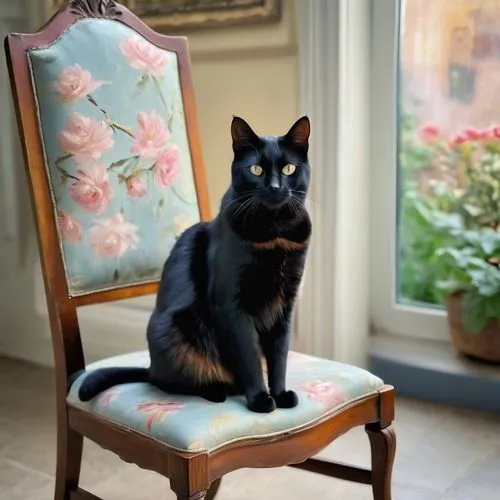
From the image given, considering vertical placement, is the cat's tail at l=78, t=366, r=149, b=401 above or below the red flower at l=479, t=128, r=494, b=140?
below

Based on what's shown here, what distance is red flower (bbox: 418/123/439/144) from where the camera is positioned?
82.4 inches

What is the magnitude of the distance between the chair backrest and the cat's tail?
77 mm

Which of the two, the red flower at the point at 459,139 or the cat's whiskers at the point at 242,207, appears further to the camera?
the red flower at the point at 459,139

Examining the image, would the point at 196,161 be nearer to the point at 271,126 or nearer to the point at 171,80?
the point at 171,80

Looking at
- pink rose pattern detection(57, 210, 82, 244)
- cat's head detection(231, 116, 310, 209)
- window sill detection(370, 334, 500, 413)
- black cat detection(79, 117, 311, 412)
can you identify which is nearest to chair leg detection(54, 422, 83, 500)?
black cat detection(79, 117, 311, 412)

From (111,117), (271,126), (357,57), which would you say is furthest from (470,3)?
(111,117)

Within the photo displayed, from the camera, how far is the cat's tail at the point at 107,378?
1241 millimetres

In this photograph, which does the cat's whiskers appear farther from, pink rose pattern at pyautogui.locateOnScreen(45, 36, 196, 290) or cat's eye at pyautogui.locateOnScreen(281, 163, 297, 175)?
pink rose pattern at pyautogui.locateOnScreen(45, 36, 196, 290)

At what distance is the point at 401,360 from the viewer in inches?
82.2

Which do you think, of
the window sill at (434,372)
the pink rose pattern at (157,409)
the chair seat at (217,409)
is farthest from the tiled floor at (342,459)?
the pink rose pattern at (157,409)

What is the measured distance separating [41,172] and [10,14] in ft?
4.23

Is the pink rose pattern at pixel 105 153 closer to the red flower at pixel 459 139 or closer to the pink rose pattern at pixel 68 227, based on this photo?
Result: the pink rose pattern at pixel 68 227

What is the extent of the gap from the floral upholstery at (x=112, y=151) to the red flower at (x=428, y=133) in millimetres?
857

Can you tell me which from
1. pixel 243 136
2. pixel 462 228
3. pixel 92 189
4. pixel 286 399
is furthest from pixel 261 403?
pixel 462 228
